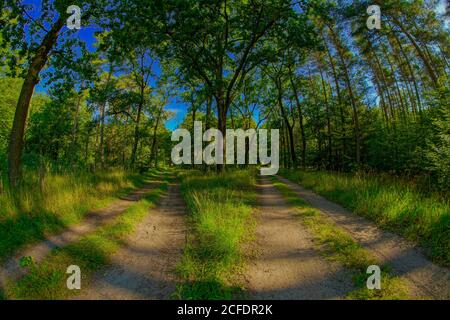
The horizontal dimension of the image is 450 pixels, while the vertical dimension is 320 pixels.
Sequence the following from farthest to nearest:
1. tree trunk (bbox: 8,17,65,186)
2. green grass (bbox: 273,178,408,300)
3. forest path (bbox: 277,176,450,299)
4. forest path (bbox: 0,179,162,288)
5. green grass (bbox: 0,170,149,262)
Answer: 1. tree trunk (bbox: 8,17,65,186)
2. green grass (bbox: 0,170,149,262)
3. forest path (bbox: 0,179,162,288)
4. forest path (bbox: 277,176,450,299)
5. green grass (bbox: 273,178,408,300)

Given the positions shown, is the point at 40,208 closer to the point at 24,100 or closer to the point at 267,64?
the point at 24,100

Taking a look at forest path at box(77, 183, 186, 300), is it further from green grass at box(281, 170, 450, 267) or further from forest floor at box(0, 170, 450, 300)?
green grass at box(281, 170, 450, 267)

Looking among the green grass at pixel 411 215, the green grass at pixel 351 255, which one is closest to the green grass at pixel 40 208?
the green grass at pixel 351 255

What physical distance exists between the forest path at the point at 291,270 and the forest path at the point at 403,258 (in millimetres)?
972

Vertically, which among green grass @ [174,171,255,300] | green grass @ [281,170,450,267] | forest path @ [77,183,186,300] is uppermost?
green grass @ [281,170,450,267]

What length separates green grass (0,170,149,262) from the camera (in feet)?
17.4

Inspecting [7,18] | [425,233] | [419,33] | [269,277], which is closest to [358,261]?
[269,277]

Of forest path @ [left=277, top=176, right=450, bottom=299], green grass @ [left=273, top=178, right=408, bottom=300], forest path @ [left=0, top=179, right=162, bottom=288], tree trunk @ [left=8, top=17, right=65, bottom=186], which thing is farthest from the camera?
tree trunk @ [left=8, top=17, right=65, bottom=186]

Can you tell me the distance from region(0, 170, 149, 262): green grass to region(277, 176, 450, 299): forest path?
7.08m

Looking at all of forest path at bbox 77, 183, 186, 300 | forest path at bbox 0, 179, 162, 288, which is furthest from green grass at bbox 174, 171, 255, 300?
forest path at bbox 0, 179, 162, 288

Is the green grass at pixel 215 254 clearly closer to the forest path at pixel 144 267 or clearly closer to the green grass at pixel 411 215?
the forest path at pixel 144 267

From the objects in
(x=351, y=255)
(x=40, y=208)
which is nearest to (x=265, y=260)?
(x=351, y=255)

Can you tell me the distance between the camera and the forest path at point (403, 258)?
3738mm
